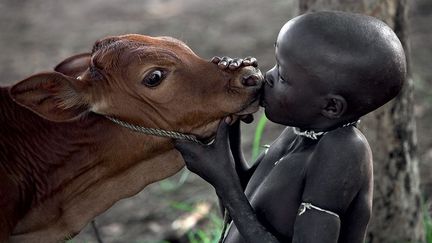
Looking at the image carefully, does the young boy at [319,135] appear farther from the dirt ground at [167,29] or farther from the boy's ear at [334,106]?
the dirt ground at [167,29]

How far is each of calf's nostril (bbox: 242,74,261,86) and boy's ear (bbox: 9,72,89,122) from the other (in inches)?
24.1

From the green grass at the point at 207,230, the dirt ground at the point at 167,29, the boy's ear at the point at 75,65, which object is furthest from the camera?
the dirt ground at the point at 167,29

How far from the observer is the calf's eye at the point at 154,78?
351 centimetres

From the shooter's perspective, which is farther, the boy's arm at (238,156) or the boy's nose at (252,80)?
the boy's arm at (238,156)

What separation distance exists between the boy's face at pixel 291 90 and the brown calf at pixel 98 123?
0.16 m

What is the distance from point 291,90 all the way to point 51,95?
92 cm

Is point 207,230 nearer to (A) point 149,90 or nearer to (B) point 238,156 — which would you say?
(B) point 238,156

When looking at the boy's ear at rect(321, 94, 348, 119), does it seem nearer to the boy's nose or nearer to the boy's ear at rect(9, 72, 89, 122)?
the boy's nose

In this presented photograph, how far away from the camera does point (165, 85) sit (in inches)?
139

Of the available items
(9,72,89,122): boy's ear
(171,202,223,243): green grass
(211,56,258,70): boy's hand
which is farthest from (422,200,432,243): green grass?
(9,72,89,122): boy's ear

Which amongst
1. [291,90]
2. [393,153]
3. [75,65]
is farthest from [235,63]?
[393,153]

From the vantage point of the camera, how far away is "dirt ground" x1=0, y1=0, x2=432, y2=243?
753 cm

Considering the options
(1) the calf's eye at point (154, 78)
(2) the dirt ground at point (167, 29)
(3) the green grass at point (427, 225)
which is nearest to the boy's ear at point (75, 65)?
(1) the calf's eye at point (154, 78)

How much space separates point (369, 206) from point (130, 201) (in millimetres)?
3396
